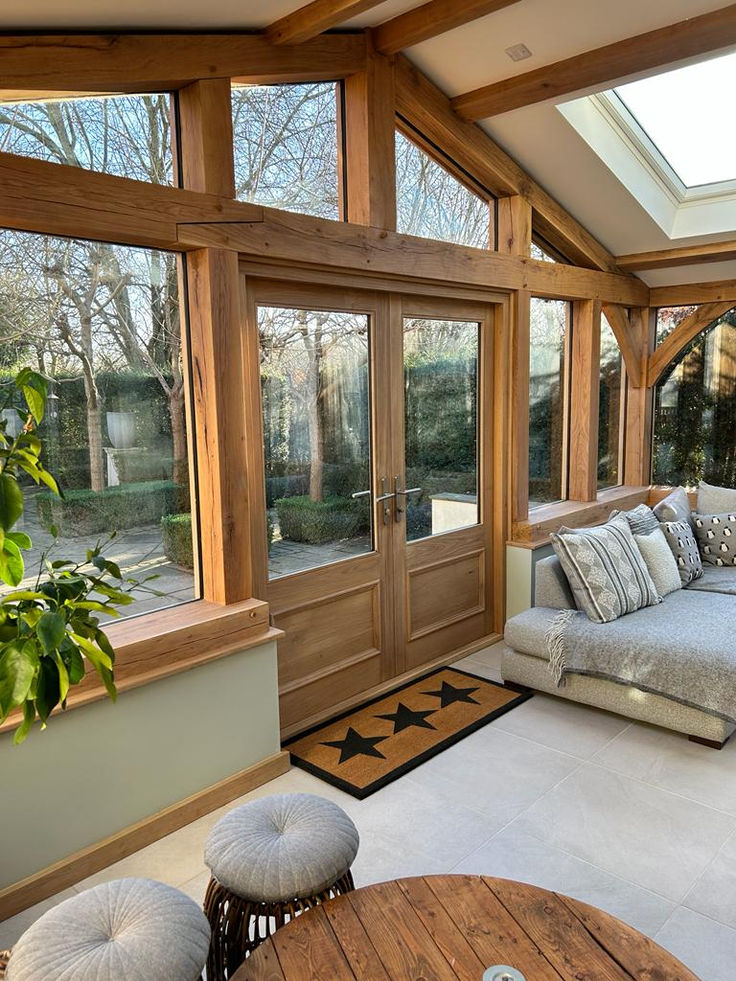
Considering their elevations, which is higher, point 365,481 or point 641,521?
point 365,481

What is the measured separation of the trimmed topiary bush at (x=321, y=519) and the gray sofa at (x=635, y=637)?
97 cm

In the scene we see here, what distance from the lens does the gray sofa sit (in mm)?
3332

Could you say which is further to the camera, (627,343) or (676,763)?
(627,343)

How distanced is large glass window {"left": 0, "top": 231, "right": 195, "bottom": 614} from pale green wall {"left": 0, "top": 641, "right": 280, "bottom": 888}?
38cm

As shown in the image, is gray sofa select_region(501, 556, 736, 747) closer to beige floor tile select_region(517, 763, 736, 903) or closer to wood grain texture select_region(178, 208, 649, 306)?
beige floor tile select_region(517, 763, 736, 903)

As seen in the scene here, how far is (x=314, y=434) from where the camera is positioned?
11.5 ft

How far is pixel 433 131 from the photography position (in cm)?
390

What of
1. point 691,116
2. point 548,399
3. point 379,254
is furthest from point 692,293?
point 379,254

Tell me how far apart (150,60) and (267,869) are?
258 centimetres

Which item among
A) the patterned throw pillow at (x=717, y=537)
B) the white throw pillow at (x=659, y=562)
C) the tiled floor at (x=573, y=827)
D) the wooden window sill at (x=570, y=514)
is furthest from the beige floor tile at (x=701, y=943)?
the patterned throw pillow at (x=717, y=537)

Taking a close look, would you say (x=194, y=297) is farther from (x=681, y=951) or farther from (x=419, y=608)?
(x=681, y=951)

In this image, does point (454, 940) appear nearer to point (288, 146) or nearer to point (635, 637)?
point (635, 637)

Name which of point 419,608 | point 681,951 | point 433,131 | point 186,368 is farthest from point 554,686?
point 433,131

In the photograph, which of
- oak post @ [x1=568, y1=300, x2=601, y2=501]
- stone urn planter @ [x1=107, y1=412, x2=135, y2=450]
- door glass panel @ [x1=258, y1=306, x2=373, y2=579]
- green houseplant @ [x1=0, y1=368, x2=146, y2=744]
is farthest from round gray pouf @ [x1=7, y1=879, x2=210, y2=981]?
oak post @ [x1=568, y1=300, x2=601, y2=501]
